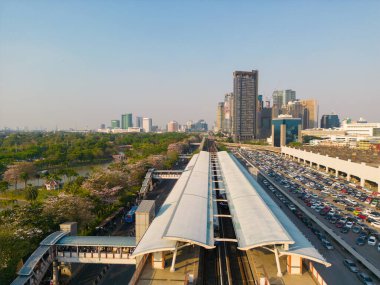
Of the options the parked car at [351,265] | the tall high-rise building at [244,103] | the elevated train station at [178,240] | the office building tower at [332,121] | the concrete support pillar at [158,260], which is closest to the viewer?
the elevated train station at [178,240]

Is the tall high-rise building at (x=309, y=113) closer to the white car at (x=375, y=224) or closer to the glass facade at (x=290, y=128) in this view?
the glass facade at (x=290, y=128)

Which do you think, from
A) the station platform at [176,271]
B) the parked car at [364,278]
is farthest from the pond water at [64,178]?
the parked car at [364,278]

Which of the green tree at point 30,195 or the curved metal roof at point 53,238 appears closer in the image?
the curved metal roof at point 53,238

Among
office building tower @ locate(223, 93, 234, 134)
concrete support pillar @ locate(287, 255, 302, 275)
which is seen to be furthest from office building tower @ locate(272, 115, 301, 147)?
concrete support pillar @ locate(287, 255, 302, 275)

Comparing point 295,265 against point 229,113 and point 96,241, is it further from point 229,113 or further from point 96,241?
point 229,113

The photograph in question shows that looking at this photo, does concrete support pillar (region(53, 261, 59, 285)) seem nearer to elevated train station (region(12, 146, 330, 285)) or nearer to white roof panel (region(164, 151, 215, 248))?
elevated train station (region(12, 146, 330, 285))

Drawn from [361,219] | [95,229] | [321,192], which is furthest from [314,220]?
[95,229]
